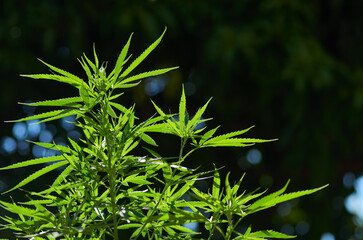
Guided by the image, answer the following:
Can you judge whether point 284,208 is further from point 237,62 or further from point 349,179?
point 237,62

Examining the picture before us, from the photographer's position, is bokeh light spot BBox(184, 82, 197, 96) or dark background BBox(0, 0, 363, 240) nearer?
dark background BBox(0, 0, 363, 240)

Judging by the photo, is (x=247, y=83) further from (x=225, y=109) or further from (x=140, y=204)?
(x=140, y=204)

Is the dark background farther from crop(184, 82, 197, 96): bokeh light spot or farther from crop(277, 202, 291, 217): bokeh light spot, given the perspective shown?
crop(277, 202, 291, 217): bokeh light spot

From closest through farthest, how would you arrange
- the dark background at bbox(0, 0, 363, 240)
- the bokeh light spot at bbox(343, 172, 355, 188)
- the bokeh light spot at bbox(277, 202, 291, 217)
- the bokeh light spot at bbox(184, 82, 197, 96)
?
the dark background at bbox(0, 0, 363, 240)
the bokeh light spot at bbox(184, 82, 197, 96)
the bokeh light spot at bbox(277, 202, 291, 217)
the bokeh light spot at bbox(343, 172, 355, 188)

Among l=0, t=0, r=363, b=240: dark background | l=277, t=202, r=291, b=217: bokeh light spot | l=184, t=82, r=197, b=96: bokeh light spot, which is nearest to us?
l=0, t=0, r=363, b=240: dark background

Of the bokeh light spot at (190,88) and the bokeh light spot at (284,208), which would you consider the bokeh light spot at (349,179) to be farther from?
the bokeh light spot at (190,88)

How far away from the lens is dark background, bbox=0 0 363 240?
2998mm

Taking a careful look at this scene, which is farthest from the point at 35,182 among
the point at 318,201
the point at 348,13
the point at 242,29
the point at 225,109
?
the point at 348,13

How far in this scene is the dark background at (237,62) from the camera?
2998mm

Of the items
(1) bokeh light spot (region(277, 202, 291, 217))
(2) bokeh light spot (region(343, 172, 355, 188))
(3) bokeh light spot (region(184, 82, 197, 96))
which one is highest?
(3) bokeh light spot (region(184, 82, 197, 96))

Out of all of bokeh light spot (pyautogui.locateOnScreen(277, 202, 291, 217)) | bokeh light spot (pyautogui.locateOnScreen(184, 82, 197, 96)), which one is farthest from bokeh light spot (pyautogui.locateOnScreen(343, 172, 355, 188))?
bokeh light spot (pyautogui.locateOnScreen(184, 82, 197, 96))

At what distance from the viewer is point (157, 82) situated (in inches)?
136

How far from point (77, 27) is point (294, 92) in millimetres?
1174

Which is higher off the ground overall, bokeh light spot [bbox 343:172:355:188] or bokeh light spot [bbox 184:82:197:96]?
bokeh light spot [bbox 184:82:197:96]
